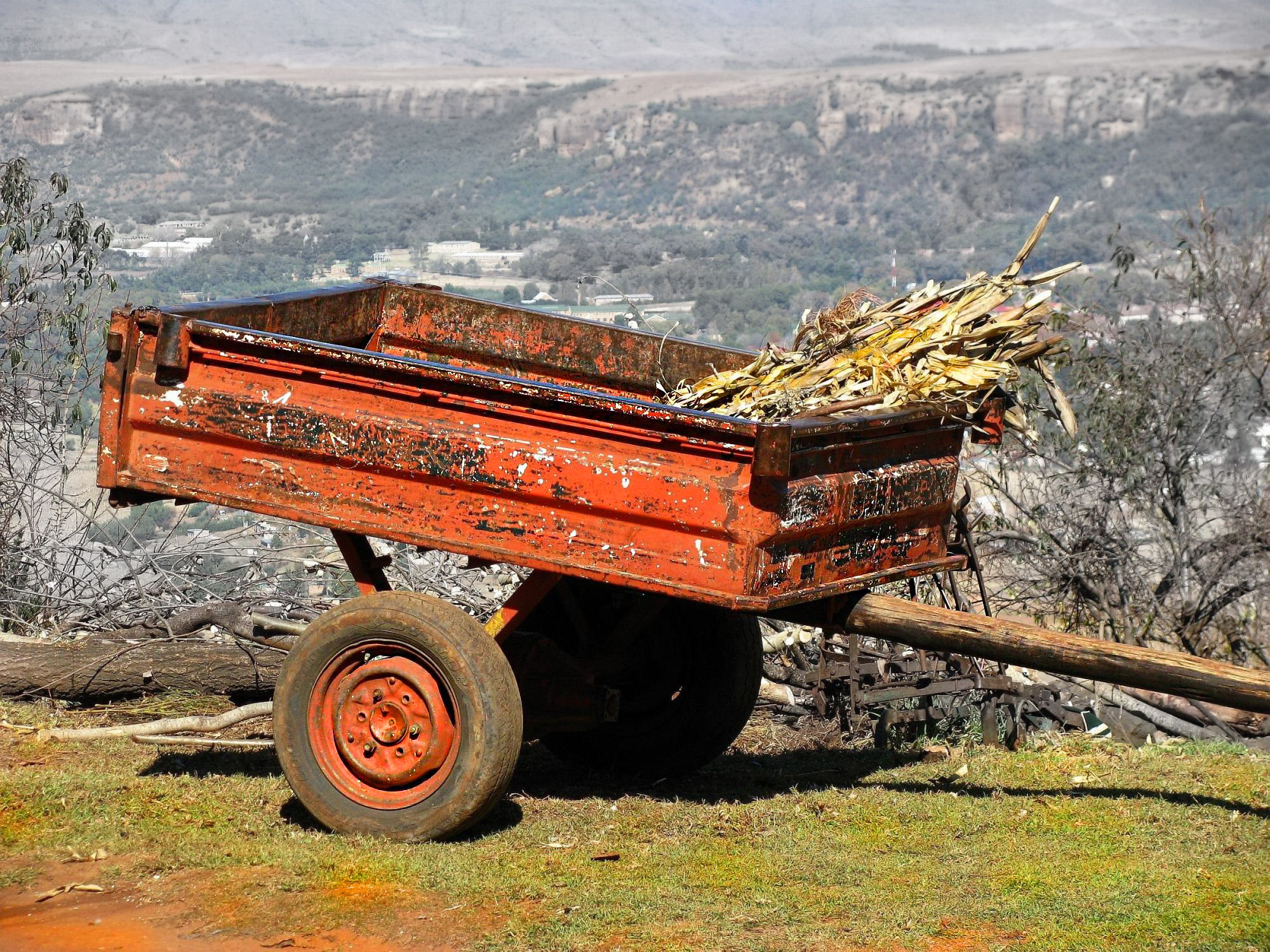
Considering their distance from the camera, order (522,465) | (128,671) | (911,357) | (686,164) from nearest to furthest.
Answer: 1. (522,465)
2. (911,357)
3. (128,671)
4. (686,164)

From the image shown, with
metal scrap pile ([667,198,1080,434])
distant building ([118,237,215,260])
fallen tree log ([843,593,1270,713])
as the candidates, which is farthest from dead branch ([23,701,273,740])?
distant building ([118,237,215,260])

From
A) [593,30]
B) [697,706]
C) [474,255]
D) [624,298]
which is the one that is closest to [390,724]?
[697,706]

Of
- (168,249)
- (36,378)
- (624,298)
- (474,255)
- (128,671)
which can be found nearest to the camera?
(128,671)

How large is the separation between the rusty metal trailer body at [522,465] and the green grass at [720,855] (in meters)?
0.94

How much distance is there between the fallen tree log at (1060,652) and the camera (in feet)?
16.5

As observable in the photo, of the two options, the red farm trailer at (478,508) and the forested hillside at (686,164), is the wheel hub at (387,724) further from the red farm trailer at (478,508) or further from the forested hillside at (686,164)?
the forested hillside at (686,164)

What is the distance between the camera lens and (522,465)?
15.9 ft

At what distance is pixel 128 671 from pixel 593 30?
429ft

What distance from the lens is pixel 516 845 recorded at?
508 cm

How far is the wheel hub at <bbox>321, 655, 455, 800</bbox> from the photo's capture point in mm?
→ 4949

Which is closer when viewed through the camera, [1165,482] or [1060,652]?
[1060,652]

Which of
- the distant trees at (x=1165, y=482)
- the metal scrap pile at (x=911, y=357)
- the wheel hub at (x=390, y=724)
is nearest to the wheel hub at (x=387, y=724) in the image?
the wheel hub at (x=390, y=724)

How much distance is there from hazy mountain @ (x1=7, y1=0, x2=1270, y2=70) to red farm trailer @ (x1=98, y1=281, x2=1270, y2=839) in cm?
10959

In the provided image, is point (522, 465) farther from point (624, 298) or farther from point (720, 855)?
point (624, 298)
